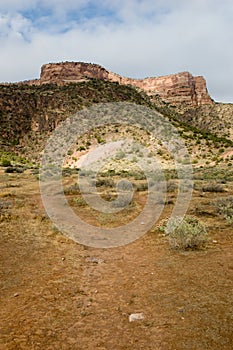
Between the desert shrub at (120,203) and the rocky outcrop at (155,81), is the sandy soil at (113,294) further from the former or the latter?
the rocky outcrop at (155,81)

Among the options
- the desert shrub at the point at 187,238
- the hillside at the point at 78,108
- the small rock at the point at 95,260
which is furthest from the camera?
the hillside at the point at 78,108

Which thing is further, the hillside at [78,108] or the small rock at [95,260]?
the hillside at [78,108]

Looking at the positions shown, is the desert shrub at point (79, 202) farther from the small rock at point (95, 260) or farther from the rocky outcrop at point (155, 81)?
the rocky outcrop at point (155, 81)

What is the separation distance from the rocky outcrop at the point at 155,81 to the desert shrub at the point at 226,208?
7572cm

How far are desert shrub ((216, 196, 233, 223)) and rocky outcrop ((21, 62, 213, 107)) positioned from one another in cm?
7572

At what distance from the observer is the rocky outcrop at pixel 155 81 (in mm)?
88625

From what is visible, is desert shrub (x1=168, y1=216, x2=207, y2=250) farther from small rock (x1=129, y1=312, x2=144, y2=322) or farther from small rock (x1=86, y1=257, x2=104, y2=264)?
small rock (x1=129, y1=312, x2=144, y2=322)

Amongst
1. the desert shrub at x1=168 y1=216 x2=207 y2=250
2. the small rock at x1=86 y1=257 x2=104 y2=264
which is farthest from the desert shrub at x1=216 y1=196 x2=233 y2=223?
the small rock at x1=86 y1=257 x2=104 y2=264

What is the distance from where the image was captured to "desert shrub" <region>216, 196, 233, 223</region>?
11856mm

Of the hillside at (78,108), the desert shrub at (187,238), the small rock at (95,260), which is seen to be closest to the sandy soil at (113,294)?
the small rock at (95,260)

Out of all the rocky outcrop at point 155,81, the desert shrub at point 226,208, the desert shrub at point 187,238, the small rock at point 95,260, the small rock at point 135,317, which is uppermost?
the rocky outcrop at point 155,81

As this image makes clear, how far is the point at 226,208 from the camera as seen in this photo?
41.4ft

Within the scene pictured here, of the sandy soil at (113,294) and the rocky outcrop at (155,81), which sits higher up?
the rocky outcrop at (155,81)

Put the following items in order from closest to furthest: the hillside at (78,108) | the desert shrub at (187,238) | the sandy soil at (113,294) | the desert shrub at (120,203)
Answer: the sandy soil at (113,294) → the desert shrub at (187,238) → the desert shrub at (120,203) → the hillside at (78,108)
